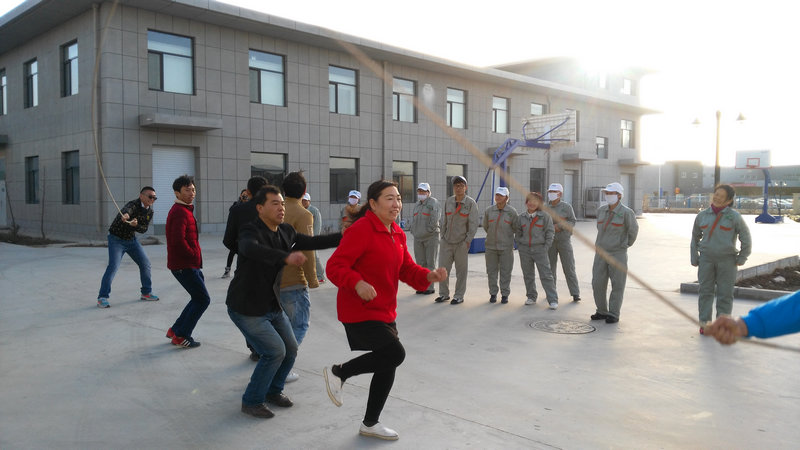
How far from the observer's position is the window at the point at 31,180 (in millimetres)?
22875

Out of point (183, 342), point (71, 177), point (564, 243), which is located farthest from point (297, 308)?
point (71, 177)

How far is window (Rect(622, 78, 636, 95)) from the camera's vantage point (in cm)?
3962

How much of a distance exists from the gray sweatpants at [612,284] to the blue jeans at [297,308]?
4.31 meters

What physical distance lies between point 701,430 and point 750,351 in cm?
268

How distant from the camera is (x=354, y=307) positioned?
3.88 metres

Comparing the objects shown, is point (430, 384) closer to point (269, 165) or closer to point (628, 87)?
point (269, 165)

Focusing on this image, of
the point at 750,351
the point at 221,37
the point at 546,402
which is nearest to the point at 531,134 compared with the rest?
the point at 221,37

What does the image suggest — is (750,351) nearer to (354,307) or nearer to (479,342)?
(479,342)

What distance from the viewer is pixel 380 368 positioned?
3.91 metres

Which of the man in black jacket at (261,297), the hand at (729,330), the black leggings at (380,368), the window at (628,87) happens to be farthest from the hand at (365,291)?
the window at (628,87)

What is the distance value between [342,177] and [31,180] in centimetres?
1266

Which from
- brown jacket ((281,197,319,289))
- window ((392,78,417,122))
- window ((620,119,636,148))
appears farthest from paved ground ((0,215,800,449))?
window ((620,119,636,148))

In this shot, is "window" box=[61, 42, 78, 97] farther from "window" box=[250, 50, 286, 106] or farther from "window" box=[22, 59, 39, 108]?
"window" box=[250, 50, 286, 106]

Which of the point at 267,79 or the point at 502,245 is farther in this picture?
the point at 267,79
